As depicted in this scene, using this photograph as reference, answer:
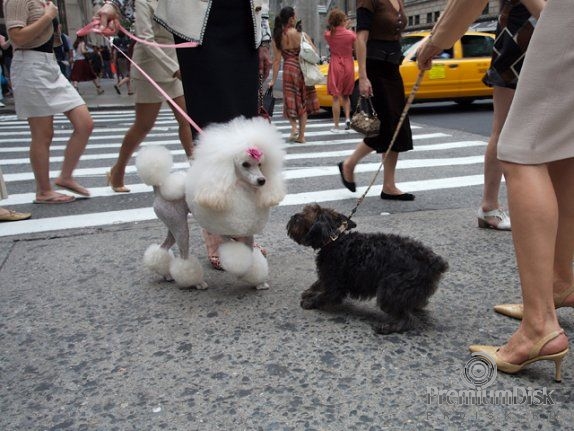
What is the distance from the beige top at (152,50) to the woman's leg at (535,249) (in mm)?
3132

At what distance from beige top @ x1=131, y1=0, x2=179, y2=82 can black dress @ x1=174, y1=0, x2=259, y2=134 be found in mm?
1172

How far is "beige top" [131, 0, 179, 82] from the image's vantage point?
4.07 m

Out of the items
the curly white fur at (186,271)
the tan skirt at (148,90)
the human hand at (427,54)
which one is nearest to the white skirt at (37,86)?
the tan skirt at (148,90)

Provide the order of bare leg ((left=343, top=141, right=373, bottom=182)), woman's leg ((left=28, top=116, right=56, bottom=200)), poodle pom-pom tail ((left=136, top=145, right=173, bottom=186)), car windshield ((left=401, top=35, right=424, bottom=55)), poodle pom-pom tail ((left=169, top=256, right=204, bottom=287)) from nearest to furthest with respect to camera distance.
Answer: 1. poodle pom-pom tail ((left=136, top=145, right=173, bottom=186))
2. poodle pom-pom tail ((left=169, top=256, right=204, bottom=287))
3. woman's leg ((left=28, top=116, right=56, bottom=200))
4. bare leg ((left=343, top=141, right=373, bottom=182))
5. car windshield ((left=401, top=35, right=424, bottom=55))

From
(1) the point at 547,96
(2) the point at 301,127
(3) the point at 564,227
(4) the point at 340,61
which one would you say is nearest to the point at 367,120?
(3) the point at 564,227

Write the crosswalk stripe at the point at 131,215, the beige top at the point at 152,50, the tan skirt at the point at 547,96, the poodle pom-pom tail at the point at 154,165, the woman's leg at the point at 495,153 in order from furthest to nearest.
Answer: the crosswalk stripe at the point at 131,215 → the beige top at the point at 152,50 → the woman's leg at the point at 495,153 → the poodle pom-pom tail at the point at 154,165 → the tan skirt at the point at 547,96

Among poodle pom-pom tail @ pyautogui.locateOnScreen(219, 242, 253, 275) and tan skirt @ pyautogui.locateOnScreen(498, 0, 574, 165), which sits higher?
tan skirt @ pyautogui.locateOnScreen(498, 0, 574, 165)

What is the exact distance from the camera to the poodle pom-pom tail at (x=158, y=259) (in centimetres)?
301

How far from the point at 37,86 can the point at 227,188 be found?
9.86 feet

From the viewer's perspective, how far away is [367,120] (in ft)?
15.0

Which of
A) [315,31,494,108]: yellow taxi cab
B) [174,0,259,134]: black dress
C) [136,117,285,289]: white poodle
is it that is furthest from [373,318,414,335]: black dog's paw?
[315,31,494,108]: yellow taxi cab

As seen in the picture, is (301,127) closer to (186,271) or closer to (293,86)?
(293,86)

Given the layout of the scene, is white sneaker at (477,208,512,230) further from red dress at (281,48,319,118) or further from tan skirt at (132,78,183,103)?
red dress at (281,48,319,118)

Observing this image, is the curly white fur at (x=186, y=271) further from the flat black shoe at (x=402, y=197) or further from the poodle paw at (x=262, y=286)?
the flat black shoe at (x=402, y=197)
